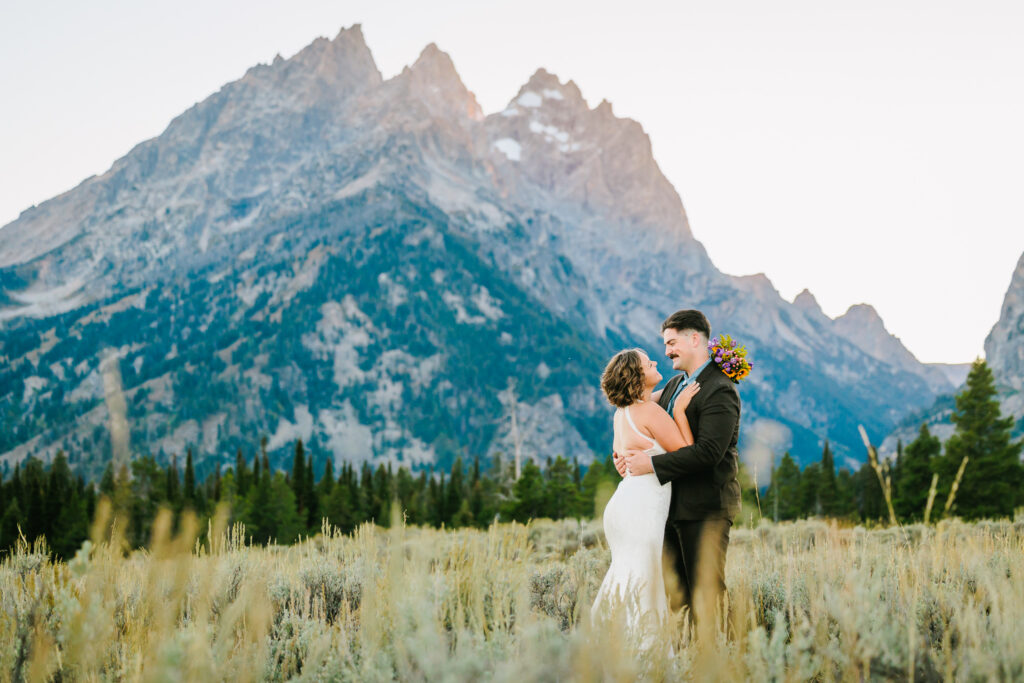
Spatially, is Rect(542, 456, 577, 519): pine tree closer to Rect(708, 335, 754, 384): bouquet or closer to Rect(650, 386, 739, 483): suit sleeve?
Rect(708, 335, 754, 384): bouquet

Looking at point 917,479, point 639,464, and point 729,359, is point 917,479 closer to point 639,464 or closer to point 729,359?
point 729,359

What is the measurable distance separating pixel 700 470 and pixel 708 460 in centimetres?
20

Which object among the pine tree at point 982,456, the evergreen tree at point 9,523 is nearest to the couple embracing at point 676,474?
the pine tree at point 982,456

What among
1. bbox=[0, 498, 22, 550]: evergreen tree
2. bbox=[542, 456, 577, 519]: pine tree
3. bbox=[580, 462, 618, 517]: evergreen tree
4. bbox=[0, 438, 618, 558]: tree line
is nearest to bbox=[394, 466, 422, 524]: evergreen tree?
bbox=[0, 438, 618, 558]: tree line

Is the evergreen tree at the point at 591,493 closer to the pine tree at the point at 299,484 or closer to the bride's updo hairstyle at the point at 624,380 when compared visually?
the pine tree at the point at 299,484

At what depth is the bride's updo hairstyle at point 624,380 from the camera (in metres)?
4.93

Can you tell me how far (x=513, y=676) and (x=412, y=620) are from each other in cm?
129

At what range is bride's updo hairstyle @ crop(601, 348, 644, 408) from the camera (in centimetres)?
493

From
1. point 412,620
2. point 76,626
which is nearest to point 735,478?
point 412,620

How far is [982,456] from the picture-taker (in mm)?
32938

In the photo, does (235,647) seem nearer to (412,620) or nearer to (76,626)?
(412,620)

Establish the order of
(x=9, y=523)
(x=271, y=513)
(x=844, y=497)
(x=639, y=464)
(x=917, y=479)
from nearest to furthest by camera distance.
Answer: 1. (x=639, y=464)
2. (x=917, y=479)
3. (x=9, y=523)
4. (x=271, y=513)
5. (x=844, y=497)

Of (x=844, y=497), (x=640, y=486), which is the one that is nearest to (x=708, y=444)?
(x=640, y=486)

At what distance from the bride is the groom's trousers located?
115mm
